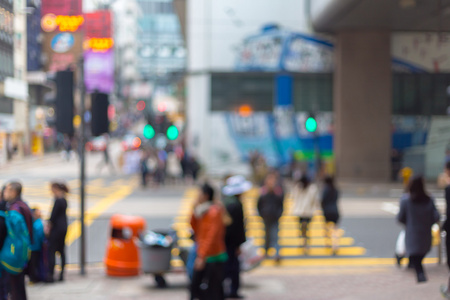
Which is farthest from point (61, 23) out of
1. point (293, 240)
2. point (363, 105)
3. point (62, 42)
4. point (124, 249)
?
point (363, 105)

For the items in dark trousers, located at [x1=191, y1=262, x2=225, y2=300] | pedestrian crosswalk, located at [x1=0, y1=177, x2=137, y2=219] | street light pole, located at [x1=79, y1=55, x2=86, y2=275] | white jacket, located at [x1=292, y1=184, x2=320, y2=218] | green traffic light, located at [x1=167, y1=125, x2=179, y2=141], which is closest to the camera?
dark trousers, located at [x1=191, y1=262, x2=225, y2=300]

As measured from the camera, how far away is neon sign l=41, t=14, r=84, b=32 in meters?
11.9

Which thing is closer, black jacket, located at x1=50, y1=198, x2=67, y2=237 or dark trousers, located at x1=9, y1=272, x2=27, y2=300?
dark trousers, located at x1=9, y1=272, x2=27, y2=300

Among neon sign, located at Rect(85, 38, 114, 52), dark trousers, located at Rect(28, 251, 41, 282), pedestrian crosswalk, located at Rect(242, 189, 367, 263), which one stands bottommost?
pedestrian crosswalk, located at Rect(242, 189, 367, 263)

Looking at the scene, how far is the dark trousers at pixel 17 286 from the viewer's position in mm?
7273

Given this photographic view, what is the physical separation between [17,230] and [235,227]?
2.89m

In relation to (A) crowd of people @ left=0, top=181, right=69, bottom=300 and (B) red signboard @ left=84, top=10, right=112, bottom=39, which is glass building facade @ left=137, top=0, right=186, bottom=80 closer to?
(B) red signboard @ left=84, top=10, right=112, bottom=39

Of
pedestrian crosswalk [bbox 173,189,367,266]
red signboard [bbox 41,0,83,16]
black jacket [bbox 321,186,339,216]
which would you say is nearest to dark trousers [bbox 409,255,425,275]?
pedestrian crosswalk [bbox 173,189,367,266]

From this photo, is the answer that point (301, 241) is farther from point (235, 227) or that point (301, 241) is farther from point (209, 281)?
point (209, 281)

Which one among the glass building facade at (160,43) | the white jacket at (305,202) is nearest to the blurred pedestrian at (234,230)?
the white jacket at (305,202)

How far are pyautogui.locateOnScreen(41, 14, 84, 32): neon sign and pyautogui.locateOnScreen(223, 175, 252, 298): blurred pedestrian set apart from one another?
4945mm

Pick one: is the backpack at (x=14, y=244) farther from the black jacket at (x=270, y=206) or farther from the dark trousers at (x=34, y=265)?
the black jacket at (x=270, y=206)

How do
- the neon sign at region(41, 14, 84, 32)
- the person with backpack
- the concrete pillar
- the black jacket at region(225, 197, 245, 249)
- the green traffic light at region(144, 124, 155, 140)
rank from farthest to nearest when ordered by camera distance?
the concrete pillar
the green traffic light at region(144, 124, 155, 140)
the neon sign at region(41, 14, 84, 32)
the black jacket at region(225, 197, 245, 249)
the person with backpack

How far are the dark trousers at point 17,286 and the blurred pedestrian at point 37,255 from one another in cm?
251
